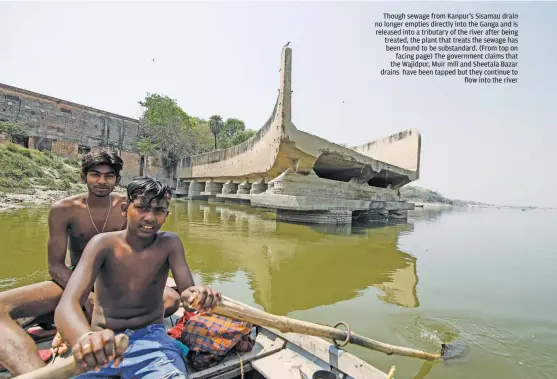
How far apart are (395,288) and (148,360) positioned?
4.22 meters

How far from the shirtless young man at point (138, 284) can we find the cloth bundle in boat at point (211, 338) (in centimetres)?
21

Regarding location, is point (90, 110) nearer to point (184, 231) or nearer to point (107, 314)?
point (184, 231)

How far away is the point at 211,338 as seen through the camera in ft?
6.62

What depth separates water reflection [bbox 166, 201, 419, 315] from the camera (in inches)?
170

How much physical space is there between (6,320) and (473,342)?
4103 mm

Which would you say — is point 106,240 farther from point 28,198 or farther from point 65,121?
point 65,121

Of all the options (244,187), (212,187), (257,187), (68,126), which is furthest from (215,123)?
(257,187)

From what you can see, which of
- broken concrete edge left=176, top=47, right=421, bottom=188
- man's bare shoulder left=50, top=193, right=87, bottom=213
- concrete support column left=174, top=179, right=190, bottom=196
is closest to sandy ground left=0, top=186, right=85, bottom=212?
broken concrete edge left=176, top=47, right=421, bottom=188

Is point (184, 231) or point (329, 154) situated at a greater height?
point (329, 154)

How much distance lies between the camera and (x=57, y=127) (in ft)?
90.8

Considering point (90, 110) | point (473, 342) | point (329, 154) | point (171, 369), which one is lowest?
point (473, 342)

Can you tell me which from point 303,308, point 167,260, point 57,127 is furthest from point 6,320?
point 57,127

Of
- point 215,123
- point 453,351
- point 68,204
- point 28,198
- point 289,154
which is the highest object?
point 215,123

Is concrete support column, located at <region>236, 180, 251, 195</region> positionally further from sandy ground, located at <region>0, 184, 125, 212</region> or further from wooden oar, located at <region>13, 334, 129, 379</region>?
wooden oar, located at <region>13, 334, 129, 379</region>
